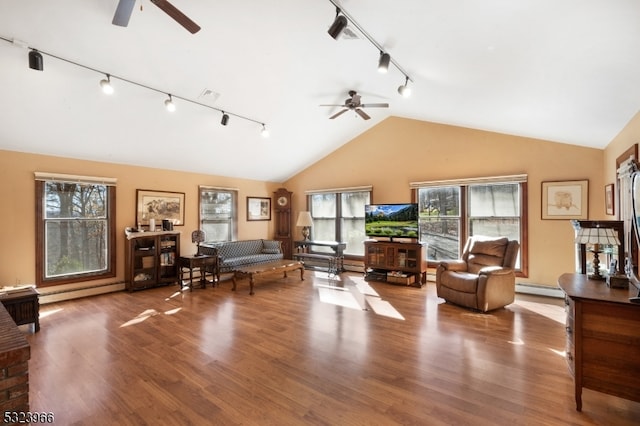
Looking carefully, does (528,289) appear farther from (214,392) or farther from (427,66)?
(214,392)

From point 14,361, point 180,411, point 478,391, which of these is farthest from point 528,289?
point 14,361

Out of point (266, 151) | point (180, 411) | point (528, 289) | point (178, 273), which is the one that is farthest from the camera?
point (266, 151)

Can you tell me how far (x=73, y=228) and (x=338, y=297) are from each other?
447 cm

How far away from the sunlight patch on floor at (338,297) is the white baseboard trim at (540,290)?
2857mm

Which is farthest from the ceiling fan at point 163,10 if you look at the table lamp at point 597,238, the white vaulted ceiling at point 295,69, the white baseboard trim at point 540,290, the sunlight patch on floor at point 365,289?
the white baseboard trim at point 540,290

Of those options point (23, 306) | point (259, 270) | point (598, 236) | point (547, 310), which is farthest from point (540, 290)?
point (23, 306)

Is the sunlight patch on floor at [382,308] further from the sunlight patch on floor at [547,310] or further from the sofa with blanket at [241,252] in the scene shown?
the sofa with blanket at [241,252]

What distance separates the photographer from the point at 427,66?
3256mm

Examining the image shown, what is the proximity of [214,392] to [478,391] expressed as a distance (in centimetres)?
200

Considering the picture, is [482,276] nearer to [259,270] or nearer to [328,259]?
[328,259]

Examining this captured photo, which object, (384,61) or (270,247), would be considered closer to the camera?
(384,61)

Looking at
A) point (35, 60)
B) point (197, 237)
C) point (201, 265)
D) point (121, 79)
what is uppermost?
point (121, 79)

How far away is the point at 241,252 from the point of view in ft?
21.3

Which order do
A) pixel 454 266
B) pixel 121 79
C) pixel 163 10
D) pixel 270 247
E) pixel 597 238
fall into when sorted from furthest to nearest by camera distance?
pixel 270 247 < pixel 454 266 < pixel 121 79 < pixel 597 238 < pixel 163 10
